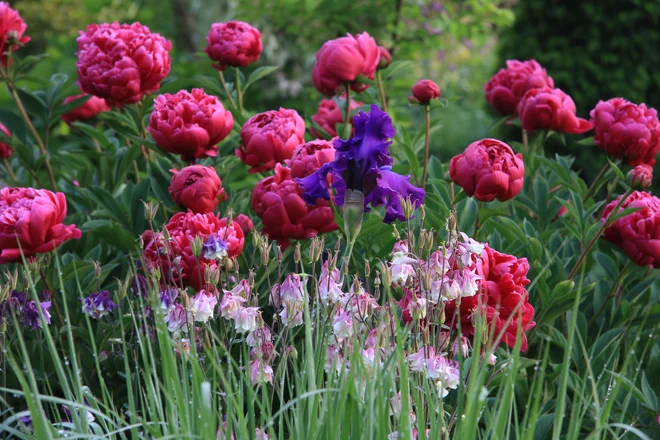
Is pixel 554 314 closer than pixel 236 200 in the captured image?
Yes

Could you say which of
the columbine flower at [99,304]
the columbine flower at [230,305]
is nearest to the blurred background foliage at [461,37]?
the columbine flower at [99,304]

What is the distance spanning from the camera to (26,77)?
7.09ft

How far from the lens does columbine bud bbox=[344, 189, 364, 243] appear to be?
1310 mm

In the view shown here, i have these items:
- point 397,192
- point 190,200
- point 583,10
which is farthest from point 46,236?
point 583,10

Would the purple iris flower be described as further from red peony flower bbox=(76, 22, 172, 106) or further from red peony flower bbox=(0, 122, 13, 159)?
red peony flower bbox=(0, 122, 13, 159)

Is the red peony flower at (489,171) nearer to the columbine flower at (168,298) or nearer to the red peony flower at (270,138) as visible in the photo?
the red peony flower at (270,138)

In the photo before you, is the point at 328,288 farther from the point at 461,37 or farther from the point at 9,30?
the point at 461,37

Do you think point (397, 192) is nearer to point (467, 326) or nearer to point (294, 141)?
point (467, 326)

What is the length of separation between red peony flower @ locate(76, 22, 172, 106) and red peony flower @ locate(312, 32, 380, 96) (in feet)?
1.33

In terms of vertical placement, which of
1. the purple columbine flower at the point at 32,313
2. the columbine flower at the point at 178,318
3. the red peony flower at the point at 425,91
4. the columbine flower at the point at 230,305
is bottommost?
the purple columbine flower at the point at 32,313

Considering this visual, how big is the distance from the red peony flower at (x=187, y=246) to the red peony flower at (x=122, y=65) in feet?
1.74

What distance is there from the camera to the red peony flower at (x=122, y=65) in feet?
6.01

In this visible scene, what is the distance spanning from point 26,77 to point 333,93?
90cm

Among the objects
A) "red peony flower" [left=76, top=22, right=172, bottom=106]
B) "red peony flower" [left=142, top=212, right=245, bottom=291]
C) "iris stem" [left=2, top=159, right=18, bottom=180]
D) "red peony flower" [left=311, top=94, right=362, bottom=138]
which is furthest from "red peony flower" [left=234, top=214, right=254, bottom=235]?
"iris stem" [left=2, top=159, right=18, bottom=180]
